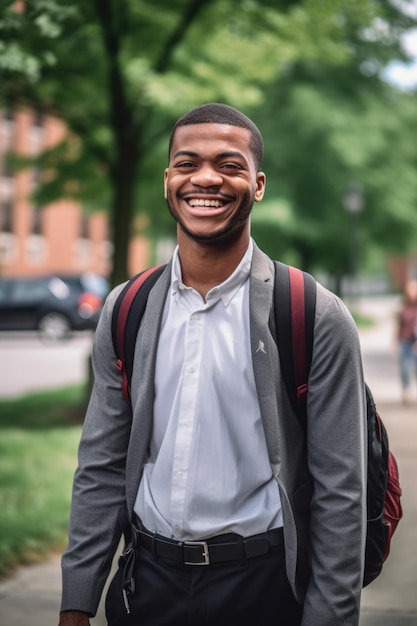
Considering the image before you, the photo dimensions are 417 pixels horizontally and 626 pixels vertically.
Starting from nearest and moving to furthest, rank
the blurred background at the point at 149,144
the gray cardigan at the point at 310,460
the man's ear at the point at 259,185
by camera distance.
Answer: the gray cardigan at the point at 310,460, the man's ear at the point at 259,185, the blurred background at the point at 149,144

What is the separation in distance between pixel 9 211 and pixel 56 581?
40.9m

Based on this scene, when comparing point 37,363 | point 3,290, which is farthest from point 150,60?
point 3,290

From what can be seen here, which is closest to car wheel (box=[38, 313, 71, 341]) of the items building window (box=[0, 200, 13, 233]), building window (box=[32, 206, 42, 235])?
building window (box=[0, 200, 13, 233])

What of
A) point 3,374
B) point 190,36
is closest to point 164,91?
point 190,36

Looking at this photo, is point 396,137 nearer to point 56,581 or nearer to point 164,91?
point 164,91

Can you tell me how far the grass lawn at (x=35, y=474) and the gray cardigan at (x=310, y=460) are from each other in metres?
3.23

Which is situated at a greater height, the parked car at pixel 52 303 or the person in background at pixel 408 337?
the person in background at pixel 408 337

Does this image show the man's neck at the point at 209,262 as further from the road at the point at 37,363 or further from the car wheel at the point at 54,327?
the car wheel at the point at 54,327

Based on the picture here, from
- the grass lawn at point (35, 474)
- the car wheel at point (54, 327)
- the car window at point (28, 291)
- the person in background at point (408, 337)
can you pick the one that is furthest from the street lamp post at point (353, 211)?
the grass lawn at point (35, 474)

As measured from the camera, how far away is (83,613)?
7.88 ft

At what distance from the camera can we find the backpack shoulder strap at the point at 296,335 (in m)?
2.27

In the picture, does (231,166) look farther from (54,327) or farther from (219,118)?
(54,327)

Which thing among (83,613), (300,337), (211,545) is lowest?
(83,613)

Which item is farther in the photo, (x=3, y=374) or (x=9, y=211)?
(x=9, y=211)
